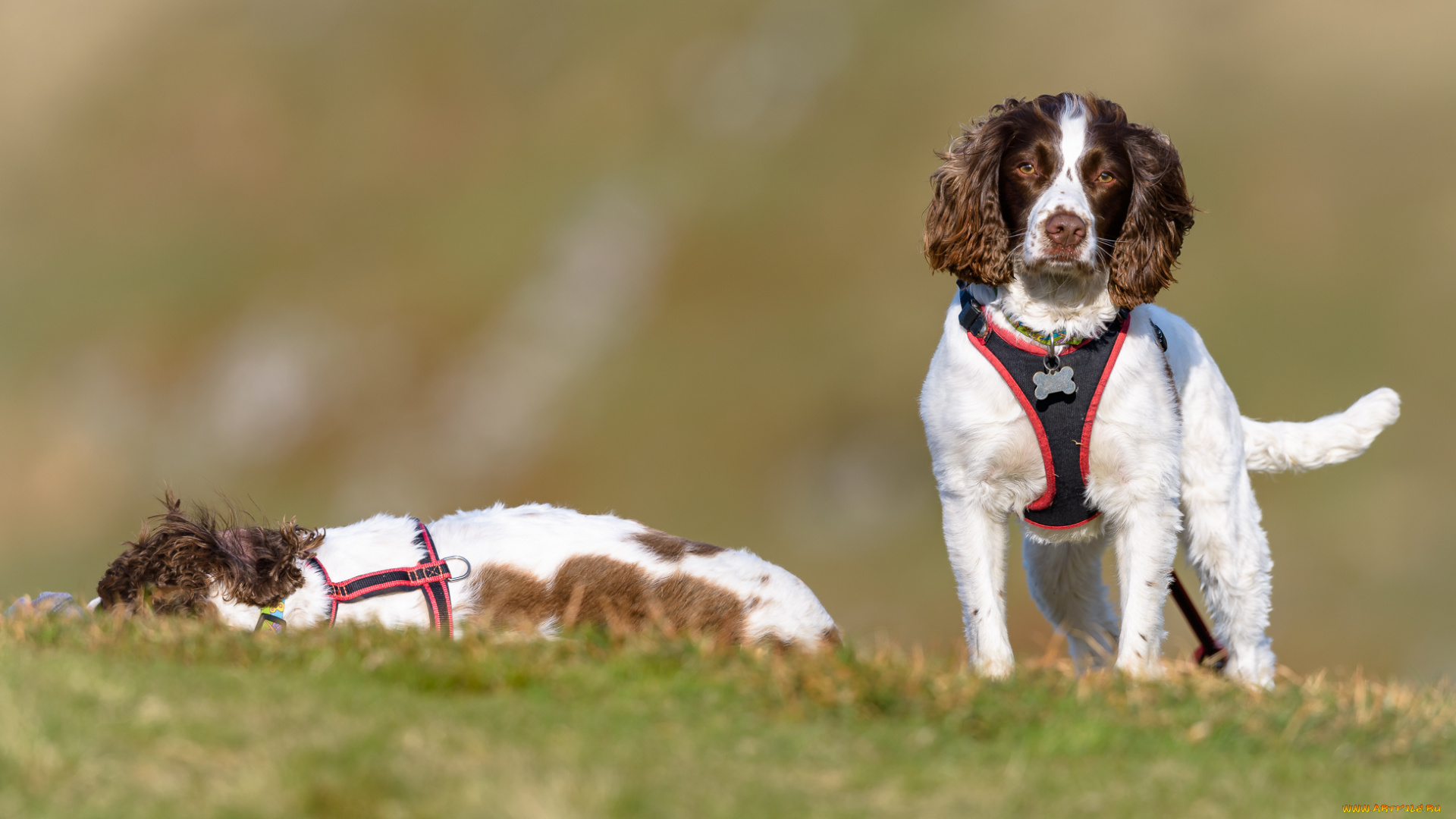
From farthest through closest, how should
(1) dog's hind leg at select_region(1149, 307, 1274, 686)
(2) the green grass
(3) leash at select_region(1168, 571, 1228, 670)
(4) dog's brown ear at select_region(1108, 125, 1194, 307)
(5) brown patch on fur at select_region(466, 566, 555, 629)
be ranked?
(3) leash at select_region(1168, 571, 1228, 670), (1) dog's hind leg at select_region(1149, 307, 1274, 686), (4) dog's brown ear at select_region(1108, 125, 1194, 307), (5) brown patch on fur at select_region(466, 566, 555, 629), (2) the green grass

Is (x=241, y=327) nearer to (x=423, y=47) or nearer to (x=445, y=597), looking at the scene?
(x=423, y=47)

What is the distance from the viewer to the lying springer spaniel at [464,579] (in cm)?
616

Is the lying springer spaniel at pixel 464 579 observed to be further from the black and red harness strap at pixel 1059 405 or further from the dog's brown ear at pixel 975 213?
the dog's brown ear at pixel 975 213

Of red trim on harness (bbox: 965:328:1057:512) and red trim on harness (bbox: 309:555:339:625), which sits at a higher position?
red trim on harness (bbox: 965:328:1057:512)

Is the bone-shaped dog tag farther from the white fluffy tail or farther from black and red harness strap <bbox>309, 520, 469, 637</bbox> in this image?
black and red harness strap <bbox>309, 520, 469, 637</bbox>

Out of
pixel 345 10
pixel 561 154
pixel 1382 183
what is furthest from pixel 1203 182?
pixel 345 10

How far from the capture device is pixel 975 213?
6836mm

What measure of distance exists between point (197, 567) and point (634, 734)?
9.54 feet

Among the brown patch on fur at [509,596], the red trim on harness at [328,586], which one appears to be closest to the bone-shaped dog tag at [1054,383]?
the brown patch on fur at [509,596]

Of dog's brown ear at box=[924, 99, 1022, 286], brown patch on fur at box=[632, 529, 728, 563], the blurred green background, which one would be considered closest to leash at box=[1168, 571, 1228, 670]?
dog's brown ear at box=[924, 99, 1022, 286]

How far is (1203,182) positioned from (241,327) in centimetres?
4386

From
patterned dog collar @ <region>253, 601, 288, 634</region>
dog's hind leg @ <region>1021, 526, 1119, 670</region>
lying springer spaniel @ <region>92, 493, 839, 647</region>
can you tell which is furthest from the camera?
dog's hind leg @ <region>1021, 526, 1119, 670</region>

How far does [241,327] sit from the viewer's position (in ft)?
222

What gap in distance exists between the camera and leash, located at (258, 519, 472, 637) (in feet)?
20.5
